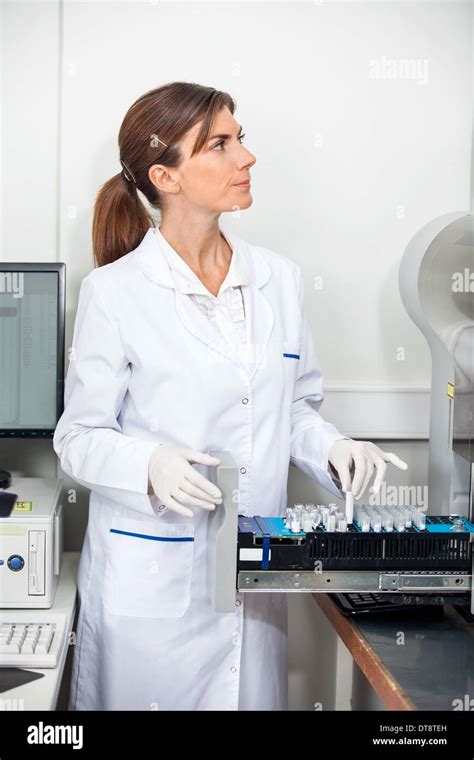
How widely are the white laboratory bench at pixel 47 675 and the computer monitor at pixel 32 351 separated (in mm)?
343

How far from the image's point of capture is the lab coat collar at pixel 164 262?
1692mm

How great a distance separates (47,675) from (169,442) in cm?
48

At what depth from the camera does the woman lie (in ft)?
5.41

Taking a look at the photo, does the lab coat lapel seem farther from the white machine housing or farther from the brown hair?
the white machine housing

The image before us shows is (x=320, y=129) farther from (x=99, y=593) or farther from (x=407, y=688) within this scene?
(x=407, y=688)

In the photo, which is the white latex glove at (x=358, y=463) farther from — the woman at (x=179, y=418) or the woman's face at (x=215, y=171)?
the woman's face at (x=215, y=171)

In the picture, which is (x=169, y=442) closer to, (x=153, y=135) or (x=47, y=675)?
(x=47, y=675)

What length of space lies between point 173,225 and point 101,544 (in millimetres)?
673

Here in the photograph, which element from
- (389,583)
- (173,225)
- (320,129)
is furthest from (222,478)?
(320,129)

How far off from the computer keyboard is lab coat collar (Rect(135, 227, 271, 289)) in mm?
689

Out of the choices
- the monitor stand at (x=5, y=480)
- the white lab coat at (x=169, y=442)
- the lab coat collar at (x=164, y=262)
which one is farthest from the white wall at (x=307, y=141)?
the white lab coat at (x=169, y=442)

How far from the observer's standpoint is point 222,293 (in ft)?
5.75

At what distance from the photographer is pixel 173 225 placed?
177cm

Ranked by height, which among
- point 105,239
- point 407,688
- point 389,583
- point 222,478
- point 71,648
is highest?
point 105,239
